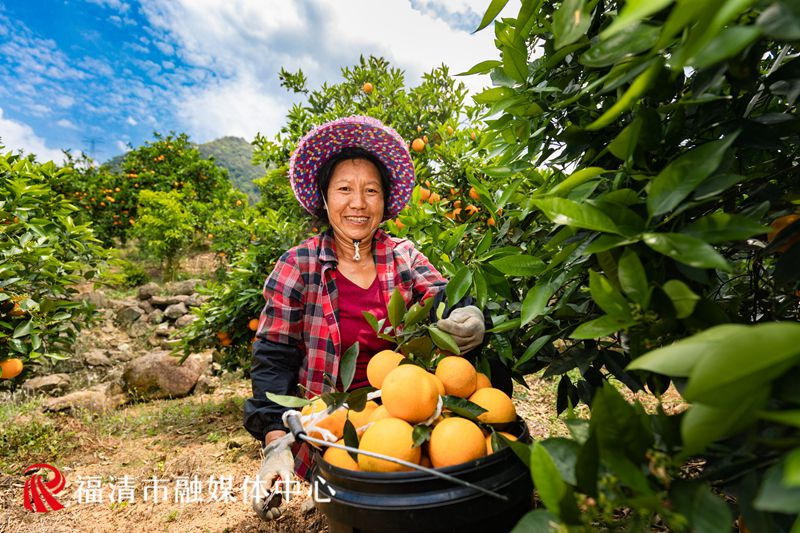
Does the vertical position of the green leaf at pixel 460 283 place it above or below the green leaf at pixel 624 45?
below

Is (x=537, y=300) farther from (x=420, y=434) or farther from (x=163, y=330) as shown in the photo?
(x=163, y=330)

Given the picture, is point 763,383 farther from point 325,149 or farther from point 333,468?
point 325,149

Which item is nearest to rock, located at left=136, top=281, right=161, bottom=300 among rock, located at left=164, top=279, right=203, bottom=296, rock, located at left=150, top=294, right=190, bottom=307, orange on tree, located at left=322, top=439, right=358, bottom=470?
rock, located at left=150, top=294, right=190, bottom=307

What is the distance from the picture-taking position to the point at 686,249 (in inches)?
22.0

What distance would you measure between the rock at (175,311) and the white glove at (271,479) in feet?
23.6

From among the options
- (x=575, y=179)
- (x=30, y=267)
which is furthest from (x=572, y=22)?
(x=30, y=267)

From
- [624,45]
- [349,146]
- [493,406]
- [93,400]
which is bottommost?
[93,400]

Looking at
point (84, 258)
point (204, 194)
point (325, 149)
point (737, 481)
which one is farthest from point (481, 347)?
point (204, 194)

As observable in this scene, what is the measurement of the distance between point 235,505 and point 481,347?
6.06ft

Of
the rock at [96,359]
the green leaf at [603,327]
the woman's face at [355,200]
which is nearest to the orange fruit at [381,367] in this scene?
the green leaf at [603,327]

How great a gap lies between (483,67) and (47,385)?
6.07m

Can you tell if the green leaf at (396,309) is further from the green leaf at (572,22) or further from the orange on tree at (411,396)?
the green leaf at (572,22)

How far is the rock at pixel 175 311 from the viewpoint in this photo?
7656mm

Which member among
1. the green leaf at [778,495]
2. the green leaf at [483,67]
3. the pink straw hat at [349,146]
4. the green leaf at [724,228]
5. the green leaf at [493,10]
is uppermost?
the pink straw hat at [349,146]
